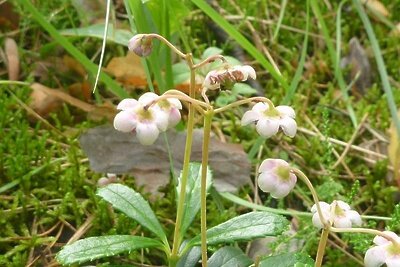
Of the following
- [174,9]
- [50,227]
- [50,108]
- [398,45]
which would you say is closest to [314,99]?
[398,45]

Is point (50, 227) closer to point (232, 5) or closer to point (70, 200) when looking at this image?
point (70, 200)

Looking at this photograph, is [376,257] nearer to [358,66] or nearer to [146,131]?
[146,131]

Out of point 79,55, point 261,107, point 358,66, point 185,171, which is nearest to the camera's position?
point 261,107

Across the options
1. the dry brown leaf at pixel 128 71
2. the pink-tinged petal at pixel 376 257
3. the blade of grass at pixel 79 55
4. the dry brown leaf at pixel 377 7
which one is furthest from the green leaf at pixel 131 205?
A: the dry brown leaf at pixel 377 7

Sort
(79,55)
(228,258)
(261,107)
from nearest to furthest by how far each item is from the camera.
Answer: (261,107) < (228,258) < (79,55)

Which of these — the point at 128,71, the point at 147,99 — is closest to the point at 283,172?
the point at 147,99

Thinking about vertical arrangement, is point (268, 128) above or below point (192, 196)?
above

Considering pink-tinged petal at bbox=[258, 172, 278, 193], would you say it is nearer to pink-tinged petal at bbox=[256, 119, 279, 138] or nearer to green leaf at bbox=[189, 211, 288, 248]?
pink-tinged petal at bbox=[256, 119, 279, 138]
